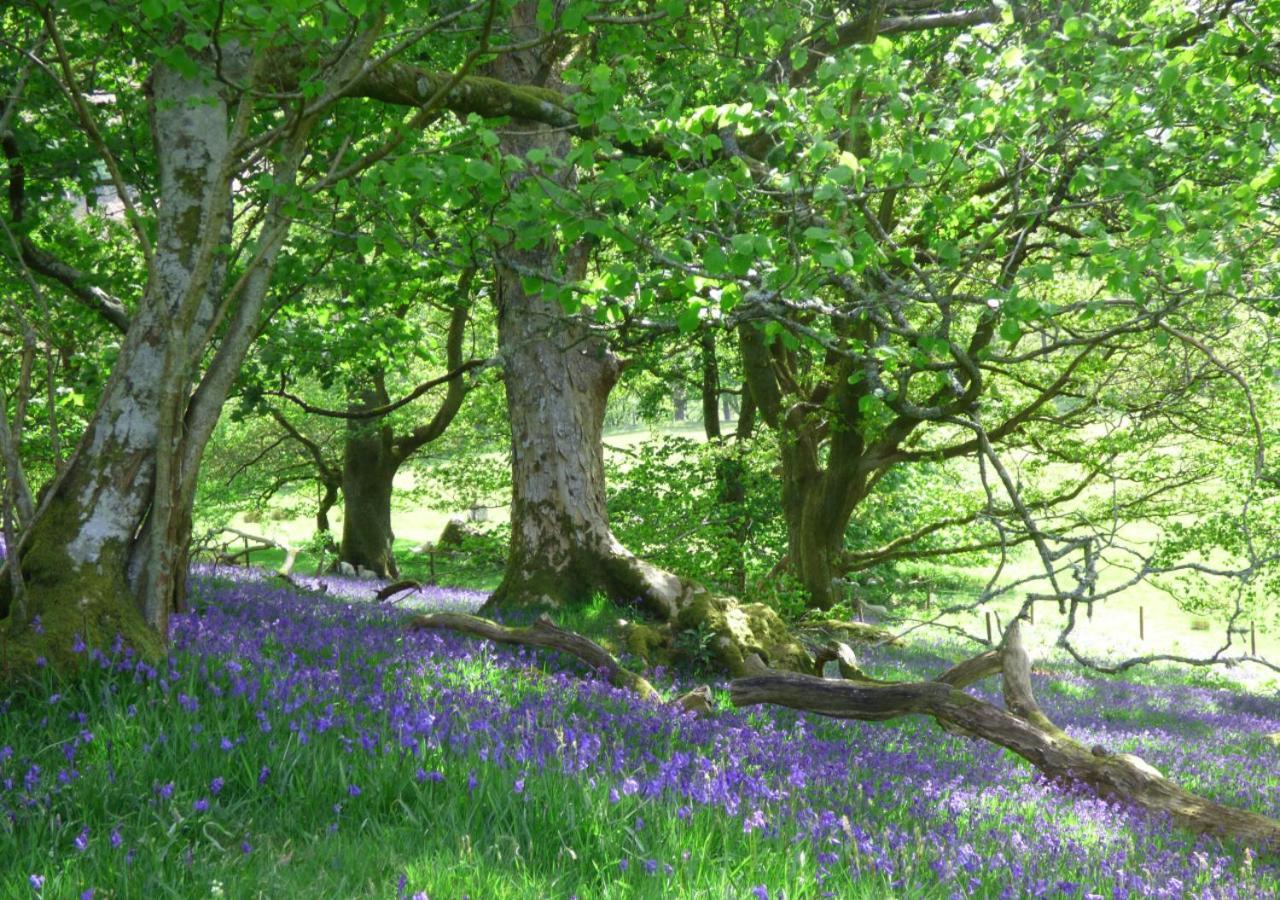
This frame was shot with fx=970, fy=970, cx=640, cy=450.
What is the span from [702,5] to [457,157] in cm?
616

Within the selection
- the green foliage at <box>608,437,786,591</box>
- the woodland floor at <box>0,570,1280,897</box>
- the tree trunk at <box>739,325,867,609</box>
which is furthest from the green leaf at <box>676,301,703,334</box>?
the green foliage at <box>608,437,786,591</box>

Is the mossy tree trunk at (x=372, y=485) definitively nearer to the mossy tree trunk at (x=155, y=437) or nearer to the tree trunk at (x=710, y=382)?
the tree trunk at (x=710, y=382)

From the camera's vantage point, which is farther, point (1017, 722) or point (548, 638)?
point (548, 638)

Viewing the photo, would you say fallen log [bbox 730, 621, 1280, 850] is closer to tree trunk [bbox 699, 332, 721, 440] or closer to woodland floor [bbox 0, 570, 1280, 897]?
woodland floor [bbox 0, 570, 1280, 897]

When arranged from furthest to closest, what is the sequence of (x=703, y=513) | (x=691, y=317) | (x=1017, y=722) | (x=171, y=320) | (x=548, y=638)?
(x=703, y=513)
(x=548, y=638)
(x=1017, y=722)
(x=691, y=317)
(x=171, y=320)

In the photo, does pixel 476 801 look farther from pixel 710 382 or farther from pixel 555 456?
pixel 710 382

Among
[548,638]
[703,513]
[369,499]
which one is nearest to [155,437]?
[548,638]


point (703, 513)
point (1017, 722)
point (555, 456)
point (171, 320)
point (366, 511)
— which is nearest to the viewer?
point (171, 320)

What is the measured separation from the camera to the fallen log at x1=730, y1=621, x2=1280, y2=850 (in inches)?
208

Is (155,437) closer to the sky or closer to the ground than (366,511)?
closer to the sky

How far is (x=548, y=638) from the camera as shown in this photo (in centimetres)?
753

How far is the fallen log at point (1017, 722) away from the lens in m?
5.28

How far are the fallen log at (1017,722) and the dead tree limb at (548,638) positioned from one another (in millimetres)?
756

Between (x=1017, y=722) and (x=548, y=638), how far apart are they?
341 cm
